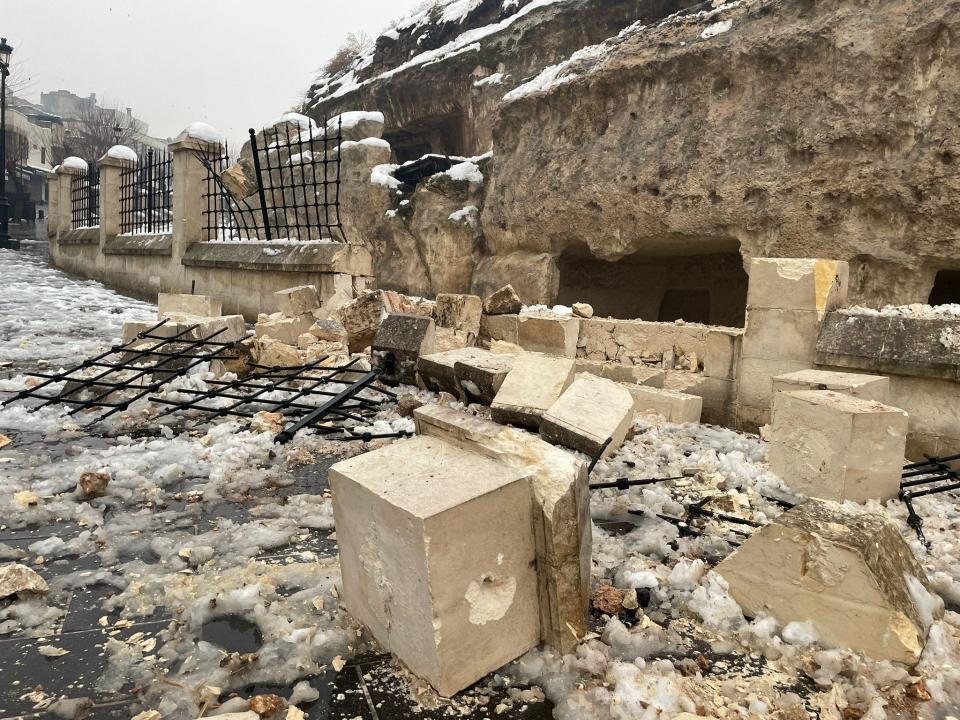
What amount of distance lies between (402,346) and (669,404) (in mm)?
2574

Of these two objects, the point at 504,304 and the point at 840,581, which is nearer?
the point at 840,581

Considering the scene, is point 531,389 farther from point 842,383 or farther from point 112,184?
point 112,184

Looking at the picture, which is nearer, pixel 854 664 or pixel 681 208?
pixel 854 664

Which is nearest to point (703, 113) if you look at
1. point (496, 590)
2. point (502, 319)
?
point (502, 319)

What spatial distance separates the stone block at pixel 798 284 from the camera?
441cm

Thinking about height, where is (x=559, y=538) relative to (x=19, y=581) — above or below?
above

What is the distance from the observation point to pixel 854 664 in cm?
169

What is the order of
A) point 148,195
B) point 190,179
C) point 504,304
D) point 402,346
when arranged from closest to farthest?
point 402,346, point 504,304, point 190,179, point 148,195

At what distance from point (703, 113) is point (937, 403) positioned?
6.21 metres

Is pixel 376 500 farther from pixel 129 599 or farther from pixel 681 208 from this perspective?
pixel 681 208

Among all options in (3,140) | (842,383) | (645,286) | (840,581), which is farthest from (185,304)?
(3,140)

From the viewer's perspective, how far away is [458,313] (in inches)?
245

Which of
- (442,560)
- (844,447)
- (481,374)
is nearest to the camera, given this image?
(442,560)

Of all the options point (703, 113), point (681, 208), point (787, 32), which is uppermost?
point (787, 32)
